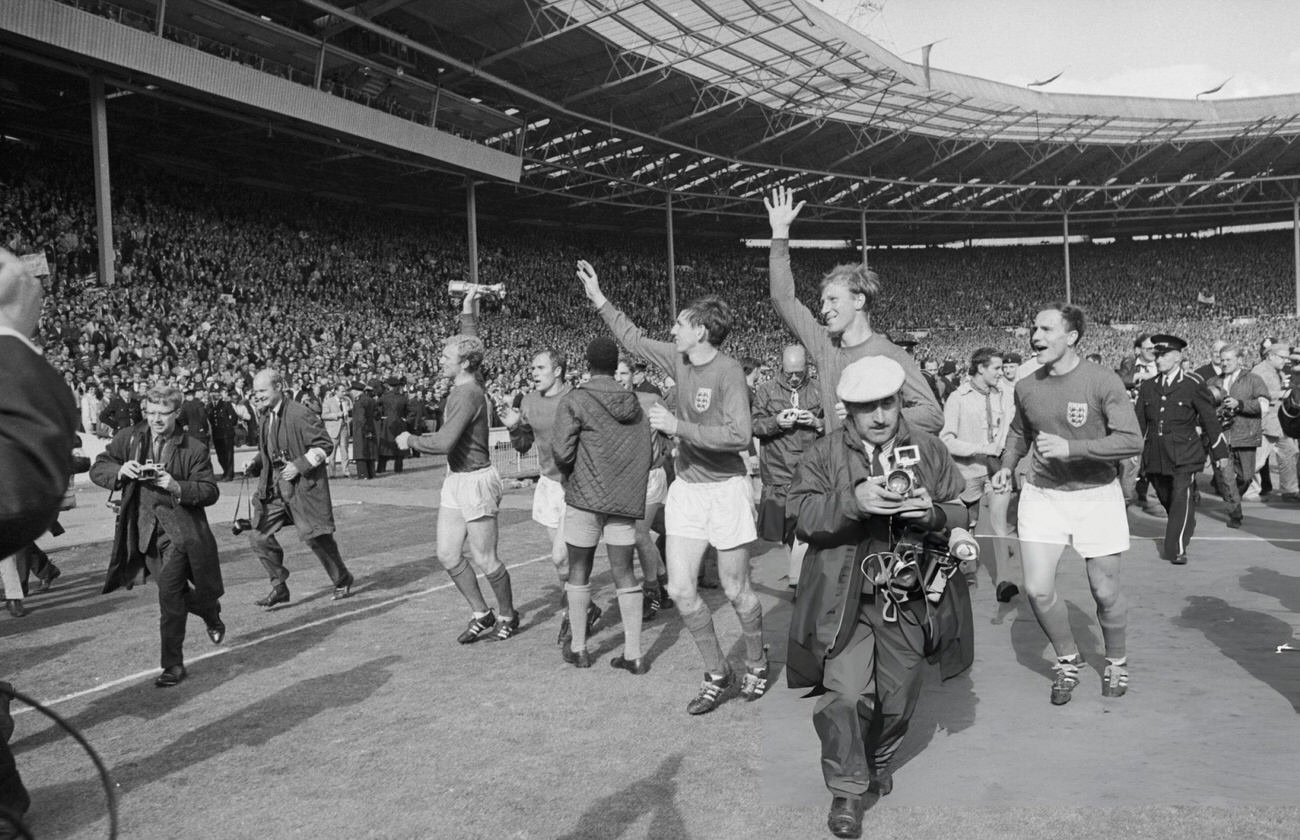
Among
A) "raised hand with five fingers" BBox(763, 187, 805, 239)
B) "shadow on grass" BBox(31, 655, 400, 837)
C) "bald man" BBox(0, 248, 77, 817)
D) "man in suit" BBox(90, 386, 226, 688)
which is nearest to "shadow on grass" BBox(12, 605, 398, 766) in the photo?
"man in suit" BBox(90, 386, 226, 688)

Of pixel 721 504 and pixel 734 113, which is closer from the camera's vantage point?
pixel 721 504

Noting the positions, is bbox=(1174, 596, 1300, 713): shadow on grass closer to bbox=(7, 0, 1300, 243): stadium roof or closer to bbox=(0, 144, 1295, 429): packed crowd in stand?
bbox=(0, 144, 1295, 429): packed crowd in stand

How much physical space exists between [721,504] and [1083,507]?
1.72 metres

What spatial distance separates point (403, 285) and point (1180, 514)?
28.1m

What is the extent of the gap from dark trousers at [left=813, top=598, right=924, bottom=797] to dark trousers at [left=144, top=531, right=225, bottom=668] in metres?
3.80

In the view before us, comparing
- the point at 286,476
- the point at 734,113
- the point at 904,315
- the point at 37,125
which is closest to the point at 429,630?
the point at 286,476

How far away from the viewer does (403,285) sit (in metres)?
33.0

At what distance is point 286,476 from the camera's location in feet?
24.8

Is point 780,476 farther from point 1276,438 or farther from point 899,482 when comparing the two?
point 1276,438

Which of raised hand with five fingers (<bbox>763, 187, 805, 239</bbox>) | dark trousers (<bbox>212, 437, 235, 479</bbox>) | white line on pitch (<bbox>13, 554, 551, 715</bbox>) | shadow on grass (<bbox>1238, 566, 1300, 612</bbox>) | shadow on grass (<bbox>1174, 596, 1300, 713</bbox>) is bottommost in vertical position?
white line on pitch (<bbox>13, 554, 551, 715</bbox>)

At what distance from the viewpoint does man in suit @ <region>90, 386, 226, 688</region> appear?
568 centimetres

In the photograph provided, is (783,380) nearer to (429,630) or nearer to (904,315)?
(429,630)

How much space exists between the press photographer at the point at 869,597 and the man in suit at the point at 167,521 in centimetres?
365

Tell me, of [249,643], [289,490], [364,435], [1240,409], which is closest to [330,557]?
[289,490]
